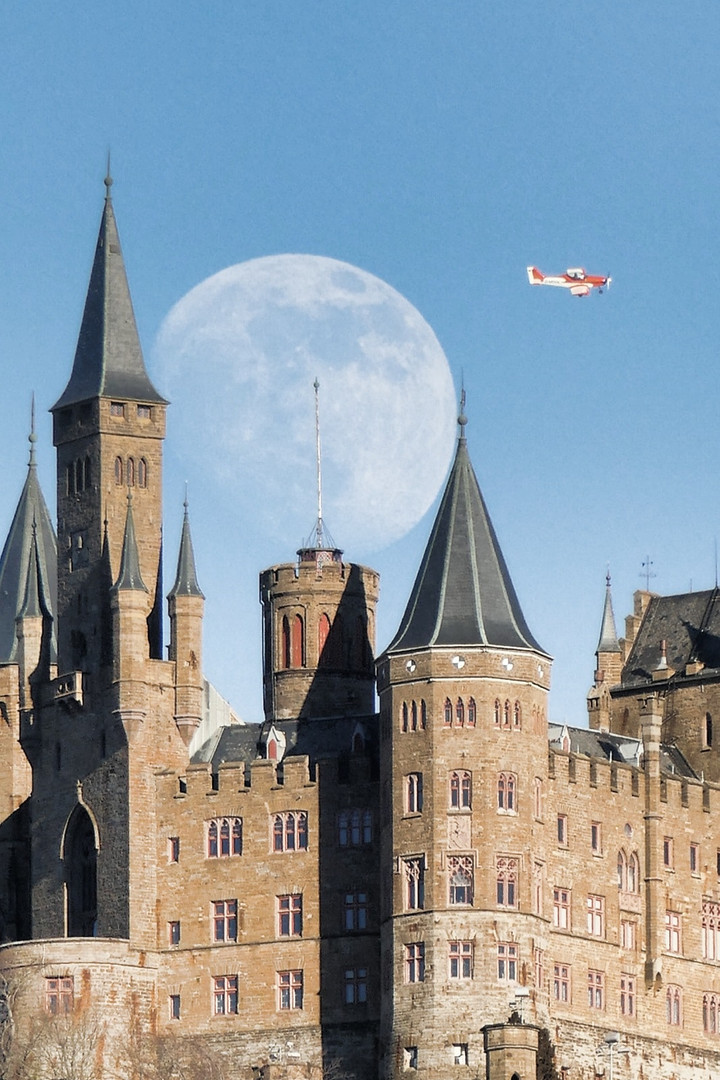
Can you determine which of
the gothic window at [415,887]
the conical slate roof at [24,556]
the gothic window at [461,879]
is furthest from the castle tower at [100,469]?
the gothic window at [461,879]

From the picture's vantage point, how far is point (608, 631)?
173750 millimetres

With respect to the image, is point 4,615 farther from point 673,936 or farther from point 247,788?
point 673,936

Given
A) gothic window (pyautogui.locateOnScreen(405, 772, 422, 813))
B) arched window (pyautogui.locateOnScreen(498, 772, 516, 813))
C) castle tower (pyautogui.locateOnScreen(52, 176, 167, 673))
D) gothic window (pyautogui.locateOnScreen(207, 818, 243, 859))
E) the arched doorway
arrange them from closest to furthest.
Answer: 1. gothic window (pyautogui.locateOnScreen(405, 772, 422, 813))
2. arched window (pyautogui.locateOnScreen(498, 772, 516, 813))
3. gothic window (pyautogui.locateOnScreen(207, 818, 243, 859))
4. the arched doorway
5. castle tower (pyautogui.locateOnScreen(52, 176, 167, 673))

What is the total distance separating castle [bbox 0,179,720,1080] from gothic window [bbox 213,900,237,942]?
0.51 ft

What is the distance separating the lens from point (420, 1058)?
146000 mm

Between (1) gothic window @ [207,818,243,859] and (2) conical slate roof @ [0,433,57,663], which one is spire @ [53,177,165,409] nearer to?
(2) conical slate roof @ [0,433,57,663]

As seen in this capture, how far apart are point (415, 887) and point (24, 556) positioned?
98.2ft

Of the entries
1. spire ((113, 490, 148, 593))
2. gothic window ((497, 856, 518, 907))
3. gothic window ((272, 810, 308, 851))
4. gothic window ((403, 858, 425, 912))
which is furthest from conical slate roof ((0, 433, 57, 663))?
gothic window ((497, 856, 518, 907))

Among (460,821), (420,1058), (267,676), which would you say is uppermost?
(267,676)

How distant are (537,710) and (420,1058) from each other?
14704mm

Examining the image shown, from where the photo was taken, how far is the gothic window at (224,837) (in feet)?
506

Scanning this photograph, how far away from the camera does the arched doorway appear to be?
156 meters

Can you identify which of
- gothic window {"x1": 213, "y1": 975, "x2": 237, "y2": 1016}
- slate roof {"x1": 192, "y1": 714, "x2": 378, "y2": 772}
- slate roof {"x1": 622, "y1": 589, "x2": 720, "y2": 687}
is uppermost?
slate roof {"x1": 622, "y1": 589, "x2": 720, "y2": 687}

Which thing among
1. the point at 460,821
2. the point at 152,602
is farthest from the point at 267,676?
the point at 460,821
